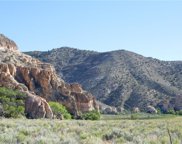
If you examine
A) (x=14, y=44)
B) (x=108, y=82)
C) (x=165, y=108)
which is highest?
(x=14, y=44)

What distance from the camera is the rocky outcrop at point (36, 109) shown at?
6981 cm

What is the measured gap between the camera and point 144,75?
138 metres

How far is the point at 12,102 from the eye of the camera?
7206 centimetres

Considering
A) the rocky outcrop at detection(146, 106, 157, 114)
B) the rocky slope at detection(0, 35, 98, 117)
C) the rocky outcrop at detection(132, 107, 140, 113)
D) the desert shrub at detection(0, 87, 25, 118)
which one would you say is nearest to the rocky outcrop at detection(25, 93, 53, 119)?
the desert shrub at detection(0, 87, 25, 118)

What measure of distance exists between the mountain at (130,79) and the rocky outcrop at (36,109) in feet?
186

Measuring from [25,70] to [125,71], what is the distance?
57.5 meters

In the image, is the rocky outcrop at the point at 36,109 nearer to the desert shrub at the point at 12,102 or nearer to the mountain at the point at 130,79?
the desert shrub at the point at 12,102

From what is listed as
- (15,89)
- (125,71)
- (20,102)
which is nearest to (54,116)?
(20,102)

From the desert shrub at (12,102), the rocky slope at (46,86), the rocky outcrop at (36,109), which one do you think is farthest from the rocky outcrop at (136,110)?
the rocky outcrop at (36,109)

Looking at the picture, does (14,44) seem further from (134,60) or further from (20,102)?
(20,102)

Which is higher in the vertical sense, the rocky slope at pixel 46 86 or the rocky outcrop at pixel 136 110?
the rocky slope at pixel 46 86

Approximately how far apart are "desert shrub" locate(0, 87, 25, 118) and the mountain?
55.4 m

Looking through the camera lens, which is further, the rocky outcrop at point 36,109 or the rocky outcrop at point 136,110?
the rocky outcrop at point 136,110

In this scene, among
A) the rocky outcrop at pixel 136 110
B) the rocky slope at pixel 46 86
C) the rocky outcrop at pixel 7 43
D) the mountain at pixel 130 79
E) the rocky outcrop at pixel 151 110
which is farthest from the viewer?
the mountain at pixel 130 79
